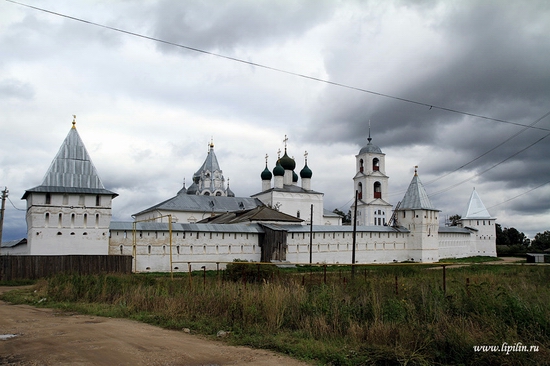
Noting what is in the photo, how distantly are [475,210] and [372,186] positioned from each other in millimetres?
12425

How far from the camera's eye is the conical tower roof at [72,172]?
2328cm

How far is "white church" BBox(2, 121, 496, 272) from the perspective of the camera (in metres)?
23.5

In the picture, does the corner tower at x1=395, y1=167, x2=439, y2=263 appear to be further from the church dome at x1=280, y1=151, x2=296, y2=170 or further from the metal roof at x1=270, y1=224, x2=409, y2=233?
the church dome at x1=280, y1=151, x2=296, y2=170

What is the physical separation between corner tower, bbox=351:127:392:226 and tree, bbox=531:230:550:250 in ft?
82.4

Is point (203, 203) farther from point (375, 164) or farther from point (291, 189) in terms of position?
point (375, 164)

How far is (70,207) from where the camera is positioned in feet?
77.0

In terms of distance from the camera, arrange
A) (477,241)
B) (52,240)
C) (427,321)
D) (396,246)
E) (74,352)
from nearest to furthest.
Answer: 1. (74,352)
2. (427,321)
3. (52,240)
4. (396,246)
5. (477,241)

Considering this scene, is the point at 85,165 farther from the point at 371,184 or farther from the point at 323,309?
the point at 371,184

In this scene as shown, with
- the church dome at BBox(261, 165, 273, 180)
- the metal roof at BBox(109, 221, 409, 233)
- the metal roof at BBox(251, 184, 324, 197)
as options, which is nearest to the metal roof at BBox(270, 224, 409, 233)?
the metal roof at BBox(109, 221, 409, 233)

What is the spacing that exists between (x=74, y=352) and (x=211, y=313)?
11.0 feet

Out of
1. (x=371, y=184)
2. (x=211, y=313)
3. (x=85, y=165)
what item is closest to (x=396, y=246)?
(x=371, y=184)

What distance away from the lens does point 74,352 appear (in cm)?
658

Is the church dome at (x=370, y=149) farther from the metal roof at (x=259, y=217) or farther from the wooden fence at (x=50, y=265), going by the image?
the wooden fence at (x=50, y=265)

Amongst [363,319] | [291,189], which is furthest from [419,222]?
[363,319]
